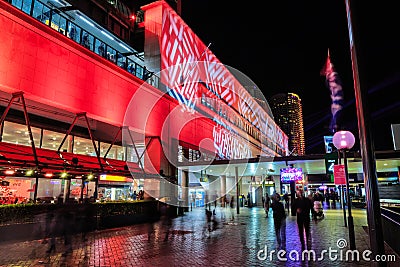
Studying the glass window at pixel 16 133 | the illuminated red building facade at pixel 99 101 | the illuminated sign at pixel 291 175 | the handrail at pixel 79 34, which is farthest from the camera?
the illuminated sign at pixel 291 175

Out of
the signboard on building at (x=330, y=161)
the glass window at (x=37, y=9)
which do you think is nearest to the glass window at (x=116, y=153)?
the glass window at (x=37, y=9)

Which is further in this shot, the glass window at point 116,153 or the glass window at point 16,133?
the glass window at point 116,153

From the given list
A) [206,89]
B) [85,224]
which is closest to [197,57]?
[206,89]

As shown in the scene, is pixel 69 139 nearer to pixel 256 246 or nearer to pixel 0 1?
pixel 0 1

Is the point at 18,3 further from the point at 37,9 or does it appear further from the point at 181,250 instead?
the point at 181,250

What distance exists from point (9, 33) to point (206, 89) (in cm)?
2345

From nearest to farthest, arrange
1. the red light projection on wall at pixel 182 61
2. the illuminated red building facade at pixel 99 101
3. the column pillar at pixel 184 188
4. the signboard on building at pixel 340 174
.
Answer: the illuminated red building facade at pixel 99 101 < the signboard on building at pixel 340 174 < the red light projection on wall at pixel 182 61 < the column pillar at pixel 184 188

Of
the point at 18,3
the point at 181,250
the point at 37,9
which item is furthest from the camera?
the point at 37,9

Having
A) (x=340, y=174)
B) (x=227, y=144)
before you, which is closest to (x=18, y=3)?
(x=340, y=174)

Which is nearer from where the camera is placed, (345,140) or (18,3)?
(345,140)

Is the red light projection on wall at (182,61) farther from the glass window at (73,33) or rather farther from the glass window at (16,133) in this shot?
the glass window at (16,133)

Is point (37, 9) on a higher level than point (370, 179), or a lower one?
higher

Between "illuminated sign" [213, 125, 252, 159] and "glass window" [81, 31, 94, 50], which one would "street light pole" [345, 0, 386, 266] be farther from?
"illuminated sign" [213, 125, 252, 159]

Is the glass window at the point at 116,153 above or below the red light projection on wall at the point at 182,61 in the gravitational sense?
below
